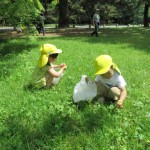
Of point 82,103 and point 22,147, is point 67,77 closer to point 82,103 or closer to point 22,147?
point 82,103

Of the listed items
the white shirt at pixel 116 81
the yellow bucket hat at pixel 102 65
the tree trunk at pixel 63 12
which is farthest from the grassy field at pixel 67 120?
the tree trunk at pixel 63 12

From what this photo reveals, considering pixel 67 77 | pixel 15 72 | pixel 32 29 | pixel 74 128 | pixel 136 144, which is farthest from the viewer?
pixel 32 29

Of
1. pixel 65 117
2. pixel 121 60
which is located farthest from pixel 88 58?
pixel 65 117

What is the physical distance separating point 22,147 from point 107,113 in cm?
147

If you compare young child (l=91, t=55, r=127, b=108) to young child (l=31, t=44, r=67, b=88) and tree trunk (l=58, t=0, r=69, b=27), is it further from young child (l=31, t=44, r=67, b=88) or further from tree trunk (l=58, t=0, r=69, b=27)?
tree trunk (l=58, t=0, r=69, b=27)

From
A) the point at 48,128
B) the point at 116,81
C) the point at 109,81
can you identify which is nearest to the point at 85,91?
the point at 109,81

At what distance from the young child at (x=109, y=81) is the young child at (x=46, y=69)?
4.02 feet

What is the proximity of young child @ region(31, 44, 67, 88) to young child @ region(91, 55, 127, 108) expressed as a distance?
122 centimetres

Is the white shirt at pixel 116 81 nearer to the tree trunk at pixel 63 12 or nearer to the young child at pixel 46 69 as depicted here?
the young child at pixel 46 69

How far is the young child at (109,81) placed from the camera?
16.4ft

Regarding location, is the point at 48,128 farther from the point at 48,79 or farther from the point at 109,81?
the point at 48,79

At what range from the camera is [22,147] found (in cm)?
418

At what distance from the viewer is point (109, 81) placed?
5426 millimetres

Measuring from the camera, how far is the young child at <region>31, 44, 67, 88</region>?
6.50 metres
